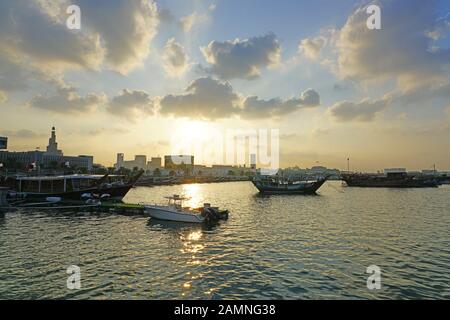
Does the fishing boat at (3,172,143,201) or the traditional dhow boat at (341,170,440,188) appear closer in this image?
the fishing boat at (3,172,143,201)

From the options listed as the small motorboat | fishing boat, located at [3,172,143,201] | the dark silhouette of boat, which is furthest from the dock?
the dark silhouette of boat

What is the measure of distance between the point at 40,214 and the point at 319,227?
4368 cm

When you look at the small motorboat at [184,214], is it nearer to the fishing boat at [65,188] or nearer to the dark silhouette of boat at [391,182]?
the fishing boat at [65,188]

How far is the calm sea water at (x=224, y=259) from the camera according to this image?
58.5 ft

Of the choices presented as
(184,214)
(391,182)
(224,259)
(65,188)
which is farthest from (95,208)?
(391,182)

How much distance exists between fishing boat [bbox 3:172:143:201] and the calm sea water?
74.0 feet

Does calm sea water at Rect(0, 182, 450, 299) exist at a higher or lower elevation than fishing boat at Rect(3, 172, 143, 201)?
lower

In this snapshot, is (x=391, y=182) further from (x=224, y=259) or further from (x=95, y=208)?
(x=224, y=259)

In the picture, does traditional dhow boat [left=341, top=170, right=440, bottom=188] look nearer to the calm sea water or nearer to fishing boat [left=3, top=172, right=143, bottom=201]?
the calm sea water

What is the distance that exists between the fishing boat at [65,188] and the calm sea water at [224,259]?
2257cm

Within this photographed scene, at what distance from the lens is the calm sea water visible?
17844 mm

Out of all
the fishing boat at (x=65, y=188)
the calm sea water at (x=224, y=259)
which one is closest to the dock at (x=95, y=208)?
the fishing boat at (x=65, y=188)
